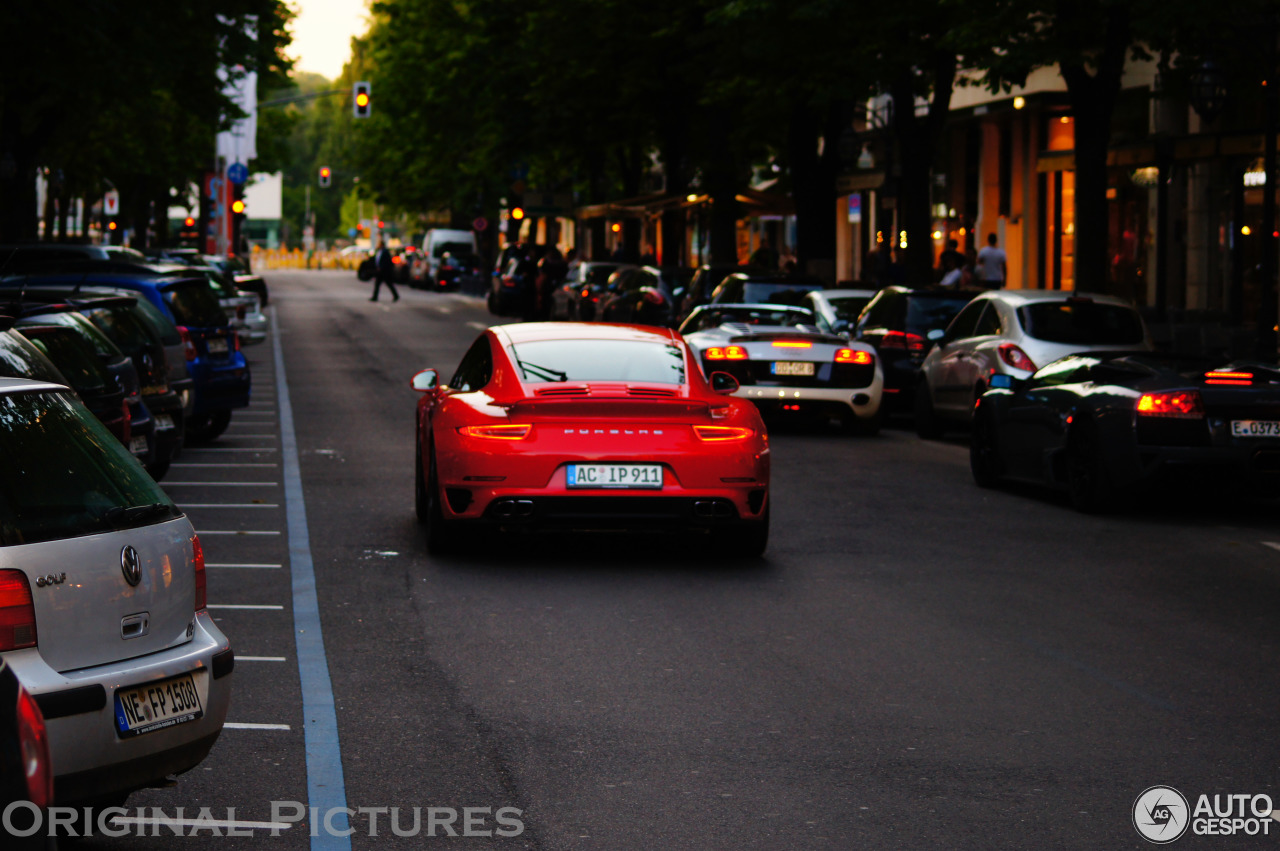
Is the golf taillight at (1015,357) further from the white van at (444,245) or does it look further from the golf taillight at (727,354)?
the white van at (444,245)

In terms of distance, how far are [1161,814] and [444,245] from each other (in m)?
72.7

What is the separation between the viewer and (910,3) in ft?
89.5

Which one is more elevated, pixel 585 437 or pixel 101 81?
pixel 101 81

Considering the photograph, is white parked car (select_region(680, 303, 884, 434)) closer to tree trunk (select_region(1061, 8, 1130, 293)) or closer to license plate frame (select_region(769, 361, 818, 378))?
license plate frame (select_region(769, 361, 818, 378))

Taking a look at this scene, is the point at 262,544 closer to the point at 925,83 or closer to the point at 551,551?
the point at 551,551

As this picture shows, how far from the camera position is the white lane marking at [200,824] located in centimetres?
568

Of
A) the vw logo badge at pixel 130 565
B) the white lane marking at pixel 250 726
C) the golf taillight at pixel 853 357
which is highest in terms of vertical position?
the golf taillight at pixel 853 357

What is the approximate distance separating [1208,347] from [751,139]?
14906 millimetres

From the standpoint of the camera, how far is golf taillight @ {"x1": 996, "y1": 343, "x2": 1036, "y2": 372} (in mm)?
17734

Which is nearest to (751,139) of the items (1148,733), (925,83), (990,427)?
(925,83)

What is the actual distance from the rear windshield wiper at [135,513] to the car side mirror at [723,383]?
20.6ft

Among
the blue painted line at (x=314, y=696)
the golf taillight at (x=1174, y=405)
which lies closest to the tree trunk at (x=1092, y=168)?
the golf taillight at (x=1174, y=405)

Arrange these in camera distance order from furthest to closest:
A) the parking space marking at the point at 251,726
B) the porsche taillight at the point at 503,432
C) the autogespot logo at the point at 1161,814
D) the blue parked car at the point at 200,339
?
1. the blue parked car at the point at 200,339
2. the porsche taillight at the point at 503,432
3. the parking space marking at the point at 251,726
4. the autogespot logo at the point at 1161,814

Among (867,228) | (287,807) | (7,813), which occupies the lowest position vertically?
(287,807)
